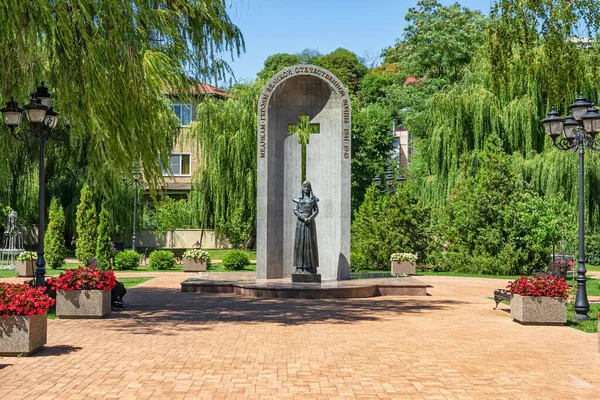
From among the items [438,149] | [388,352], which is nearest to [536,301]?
[388,352]

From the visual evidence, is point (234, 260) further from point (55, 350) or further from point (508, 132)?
point (55, 350)

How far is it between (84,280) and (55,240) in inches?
692

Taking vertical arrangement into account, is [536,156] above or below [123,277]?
above

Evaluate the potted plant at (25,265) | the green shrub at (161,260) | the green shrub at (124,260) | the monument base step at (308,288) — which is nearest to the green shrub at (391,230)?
the green shrub at (161,260)

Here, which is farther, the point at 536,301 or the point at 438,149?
the point at 438,149

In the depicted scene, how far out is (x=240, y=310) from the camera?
15.3 m

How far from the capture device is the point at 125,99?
41.7ft

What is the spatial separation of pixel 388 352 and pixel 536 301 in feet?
14.8

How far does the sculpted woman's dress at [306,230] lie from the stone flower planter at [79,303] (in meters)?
6.44

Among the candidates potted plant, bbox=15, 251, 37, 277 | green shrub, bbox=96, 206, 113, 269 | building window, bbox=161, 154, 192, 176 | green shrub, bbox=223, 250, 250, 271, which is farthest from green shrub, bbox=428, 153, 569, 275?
building window, bbox=161, 154, 192, 176

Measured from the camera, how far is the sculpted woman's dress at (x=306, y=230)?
61.4ft

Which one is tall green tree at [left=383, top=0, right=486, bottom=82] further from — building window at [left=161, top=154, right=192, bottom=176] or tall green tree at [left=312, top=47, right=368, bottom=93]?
tall green tree at [left=312, top=47, right=368, bottom=93]

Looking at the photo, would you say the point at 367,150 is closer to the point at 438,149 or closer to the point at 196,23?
the point at 438,149

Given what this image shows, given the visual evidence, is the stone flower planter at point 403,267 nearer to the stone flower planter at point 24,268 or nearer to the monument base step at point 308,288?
the monument base step at point 308,288
